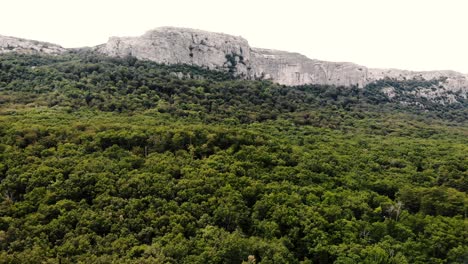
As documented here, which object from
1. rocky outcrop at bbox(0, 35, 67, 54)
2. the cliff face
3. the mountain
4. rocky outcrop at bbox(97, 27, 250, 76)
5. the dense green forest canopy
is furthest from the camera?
the cliff face

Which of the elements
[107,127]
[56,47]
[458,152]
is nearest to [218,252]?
[107,127]

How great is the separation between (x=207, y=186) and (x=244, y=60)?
303ft

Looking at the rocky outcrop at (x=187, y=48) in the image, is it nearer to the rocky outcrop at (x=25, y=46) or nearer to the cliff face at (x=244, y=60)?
the cliff face at (x=244, y=60)

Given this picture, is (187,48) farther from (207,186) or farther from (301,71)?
(207,186)

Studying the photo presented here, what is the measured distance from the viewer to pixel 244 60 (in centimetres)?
12975

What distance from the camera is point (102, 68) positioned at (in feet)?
295

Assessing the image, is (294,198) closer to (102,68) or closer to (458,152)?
(458,152)

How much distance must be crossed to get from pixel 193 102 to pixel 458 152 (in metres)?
49.1

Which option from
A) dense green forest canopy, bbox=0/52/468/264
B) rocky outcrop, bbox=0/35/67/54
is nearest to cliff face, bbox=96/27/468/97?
rocky outcrop, bbox=0/35/67/54

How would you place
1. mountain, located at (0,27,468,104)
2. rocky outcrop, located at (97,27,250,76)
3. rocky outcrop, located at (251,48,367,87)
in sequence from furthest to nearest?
1. rocky outcrop, located at (251,48,367,87)
2. mountain, located at (0,27,468,104)
3. rocky outcrop, located at (97,27,250,76)

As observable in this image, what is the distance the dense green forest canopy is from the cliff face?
40.1 m

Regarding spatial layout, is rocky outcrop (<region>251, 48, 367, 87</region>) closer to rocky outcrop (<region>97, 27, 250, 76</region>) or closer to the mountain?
the mountain

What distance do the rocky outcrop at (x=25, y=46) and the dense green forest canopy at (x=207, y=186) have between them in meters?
35.0

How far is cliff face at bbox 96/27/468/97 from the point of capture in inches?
4515
